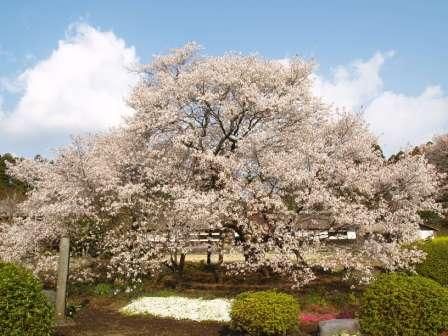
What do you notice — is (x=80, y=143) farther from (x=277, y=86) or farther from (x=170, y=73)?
(x=277, y=86)

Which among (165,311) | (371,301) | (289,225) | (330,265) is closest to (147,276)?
(165,311)

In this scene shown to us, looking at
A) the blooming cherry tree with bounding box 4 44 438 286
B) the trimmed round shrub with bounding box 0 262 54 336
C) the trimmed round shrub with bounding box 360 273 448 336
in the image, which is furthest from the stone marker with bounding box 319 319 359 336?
the trimmed round shrub with bounding box 0 262 54 336

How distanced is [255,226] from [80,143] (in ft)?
30.8

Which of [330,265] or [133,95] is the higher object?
[133,95]

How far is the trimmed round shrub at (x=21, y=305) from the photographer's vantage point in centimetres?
1018

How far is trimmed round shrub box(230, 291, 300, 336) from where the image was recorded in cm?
1334

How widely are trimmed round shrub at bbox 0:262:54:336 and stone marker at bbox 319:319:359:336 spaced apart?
666 cm

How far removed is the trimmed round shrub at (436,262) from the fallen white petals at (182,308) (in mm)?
7707

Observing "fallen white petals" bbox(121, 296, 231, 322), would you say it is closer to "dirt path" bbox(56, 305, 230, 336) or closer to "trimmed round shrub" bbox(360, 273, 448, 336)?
"dirt path" bbox(56, 305, 230, 336)

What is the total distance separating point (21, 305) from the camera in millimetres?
10469

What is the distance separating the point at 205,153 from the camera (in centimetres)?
2178

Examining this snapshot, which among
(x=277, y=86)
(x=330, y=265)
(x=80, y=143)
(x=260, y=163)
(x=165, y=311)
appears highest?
(x=277, y=86)

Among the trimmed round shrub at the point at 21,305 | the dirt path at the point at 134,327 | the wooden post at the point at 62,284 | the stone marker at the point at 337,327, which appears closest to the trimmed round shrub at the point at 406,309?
the stone marker at the point at 337,327

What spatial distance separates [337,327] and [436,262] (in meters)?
8.38
